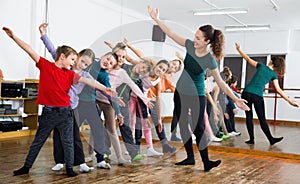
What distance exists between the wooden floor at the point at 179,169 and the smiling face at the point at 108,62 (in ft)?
2.87

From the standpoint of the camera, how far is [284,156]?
405 centimetres

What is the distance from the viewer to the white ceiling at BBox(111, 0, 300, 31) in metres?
7.18

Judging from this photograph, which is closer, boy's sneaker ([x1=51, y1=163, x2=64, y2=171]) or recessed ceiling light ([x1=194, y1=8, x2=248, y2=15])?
boy's sneaker ([x1=51, y1=163, x2=64, y2=171])

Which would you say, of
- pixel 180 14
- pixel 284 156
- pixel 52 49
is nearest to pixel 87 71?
pixel 52 49

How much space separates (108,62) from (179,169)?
1.14 meters

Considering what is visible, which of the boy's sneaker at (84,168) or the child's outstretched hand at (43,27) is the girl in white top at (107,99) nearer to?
the boy's sneaker at (84,168)

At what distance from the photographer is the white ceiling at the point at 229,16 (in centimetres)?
718

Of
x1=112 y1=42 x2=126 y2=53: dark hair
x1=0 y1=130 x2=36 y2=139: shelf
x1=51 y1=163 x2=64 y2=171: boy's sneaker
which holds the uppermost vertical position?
x1=112 y1=42 x2=126 y2=53: dark hair

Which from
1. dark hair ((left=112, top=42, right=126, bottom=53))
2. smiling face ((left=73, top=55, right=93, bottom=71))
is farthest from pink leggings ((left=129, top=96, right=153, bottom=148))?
smiling face ((left=73, top=55, right=93, bottom=71))

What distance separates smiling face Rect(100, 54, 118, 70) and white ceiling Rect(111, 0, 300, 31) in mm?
4418

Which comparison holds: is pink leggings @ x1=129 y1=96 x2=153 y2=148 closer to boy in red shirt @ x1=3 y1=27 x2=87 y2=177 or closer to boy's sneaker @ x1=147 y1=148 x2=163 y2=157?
boy's sneaker @ x1=147 y1=148 x2=163 y2=157

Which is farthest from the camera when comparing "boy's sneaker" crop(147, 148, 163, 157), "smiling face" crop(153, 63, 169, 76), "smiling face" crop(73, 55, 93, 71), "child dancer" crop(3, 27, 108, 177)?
"boy's sneaker" crop(147, 148, 163, 157)

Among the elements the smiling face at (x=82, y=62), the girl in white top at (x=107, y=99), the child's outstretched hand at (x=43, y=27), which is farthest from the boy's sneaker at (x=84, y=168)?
the child's outstretched hand at (x=43, y=27)

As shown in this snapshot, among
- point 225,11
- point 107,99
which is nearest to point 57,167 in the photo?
point 107,99
